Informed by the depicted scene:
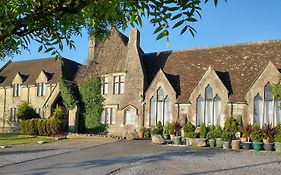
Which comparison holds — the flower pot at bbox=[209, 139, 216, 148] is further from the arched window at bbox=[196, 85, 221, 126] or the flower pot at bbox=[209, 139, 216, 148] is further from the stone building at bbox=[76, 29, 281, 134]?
the arched window at bbox=[196, 85, 221, 126]

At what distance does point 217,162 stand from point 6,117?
128ft

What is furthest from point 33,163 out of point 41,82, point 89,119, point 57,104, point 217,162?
point 41,82

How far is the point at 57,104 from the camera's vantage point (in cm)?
4306

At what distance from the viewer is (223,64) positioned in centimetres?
3516

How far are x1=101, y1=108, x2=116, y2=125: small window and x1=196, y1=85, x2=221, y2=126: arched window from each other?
1028 centimetres

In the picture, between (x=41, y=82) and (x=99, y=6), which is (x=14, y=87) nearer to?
Result: (x=41, y=82)

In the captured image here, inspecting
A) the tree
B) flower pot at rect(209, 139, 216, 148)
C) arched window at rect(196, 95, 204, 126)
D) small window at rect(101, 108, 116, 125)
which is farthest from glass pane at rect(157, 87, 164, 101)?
the tree

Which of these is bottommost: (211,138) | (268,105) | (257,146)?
(257,146)

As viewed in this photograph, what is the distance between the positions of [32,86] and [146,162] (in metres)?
33.3

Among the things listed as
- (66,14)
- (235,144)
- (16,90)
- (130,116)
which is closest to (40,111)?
(16,90)

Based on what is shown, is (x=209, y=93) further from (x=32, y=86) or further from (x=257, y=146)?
(x=32, y=86)

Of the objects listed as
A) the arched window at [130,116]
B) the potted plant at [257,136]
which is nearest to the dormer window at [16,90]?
the arched window at [130,116]

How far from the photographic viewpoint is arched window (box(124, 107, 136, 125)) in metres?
37.7

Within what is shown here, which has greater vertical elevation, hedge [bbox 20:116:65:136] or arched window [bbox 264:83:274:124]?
arched window [bbox 264:83:274:124]
